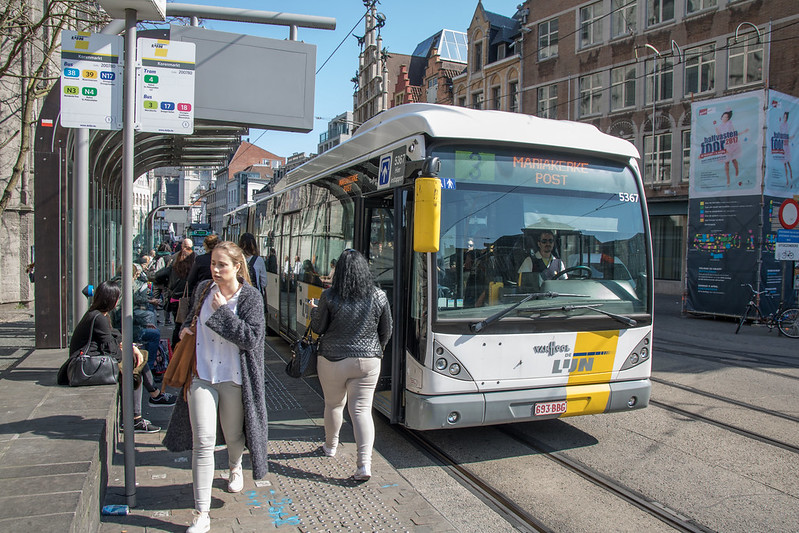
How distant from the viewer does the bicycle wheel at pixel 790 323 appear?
14.0 meters

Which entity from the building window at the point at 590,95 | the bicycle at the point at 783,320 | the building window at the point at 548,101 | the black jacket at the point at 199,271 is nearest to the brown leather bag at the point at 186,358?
the black jacket at the point at 199,271

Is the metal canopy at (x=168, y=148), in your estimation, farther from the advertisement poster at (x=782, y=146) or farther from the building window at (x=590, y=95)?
the building window at (x=590, y=95)

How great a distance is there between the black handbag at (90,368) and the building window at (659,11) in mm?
28045

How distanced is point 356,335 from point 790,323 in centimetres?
1305

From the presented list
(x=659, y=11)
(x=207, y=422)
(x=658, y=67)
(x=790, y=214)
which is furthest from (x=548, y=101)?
(x=207, y=422)

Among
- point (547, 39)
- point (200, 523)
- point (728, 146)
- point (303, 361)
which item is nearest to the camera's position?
point (200, 523)

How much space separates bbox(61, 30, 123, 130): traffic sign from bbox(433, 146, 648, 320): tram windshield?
8.12ft

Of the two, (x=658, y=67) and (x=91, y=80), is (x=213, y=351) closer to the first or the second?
(x=91, y=80)

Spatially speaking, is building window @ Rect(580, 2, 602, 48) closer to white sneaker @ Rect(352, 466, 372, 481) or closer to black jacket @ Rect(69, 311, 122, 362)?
white sneaker @ Rect(352, 466, 372, 481)

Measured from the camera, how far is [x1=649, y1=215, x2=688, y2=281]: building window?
88.0 ft

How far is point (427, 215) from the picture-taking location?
15.3 ft

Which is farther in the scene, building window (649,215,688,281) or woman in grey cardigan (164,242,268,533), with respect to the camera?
building window (649,215,688,281)

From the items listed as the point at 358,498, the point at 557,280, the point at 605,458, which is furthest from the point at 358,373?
the point at 605,458

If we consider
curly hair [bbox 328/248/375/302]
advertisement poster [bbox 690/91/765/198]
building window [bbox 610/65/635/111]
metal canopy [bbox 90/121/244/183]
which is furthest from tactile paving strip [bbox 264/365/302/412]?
building window [bbox 610/65/635/111]
